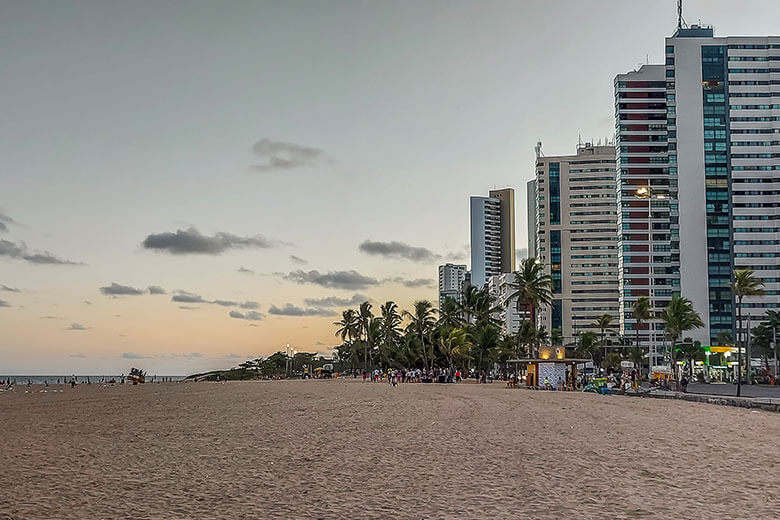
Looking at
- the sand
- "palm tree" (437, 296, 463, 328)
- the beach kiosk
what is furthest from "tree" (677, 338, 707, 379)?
the sand

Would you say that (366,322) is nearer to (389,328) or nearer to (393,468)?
(389,328)

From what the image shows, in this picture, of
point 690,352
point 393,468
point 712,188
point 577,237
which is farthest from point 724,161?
point 393,468

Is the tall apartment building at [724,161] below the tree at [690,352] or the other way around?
the other way around

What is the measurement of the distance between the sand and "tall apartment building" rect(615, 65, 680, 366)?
11162 cm

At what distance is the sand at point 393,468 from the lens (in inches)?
450

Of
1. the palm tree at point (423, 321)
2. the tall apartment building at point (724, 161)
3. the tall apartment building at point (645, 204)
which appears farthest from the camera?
the tall apartment building at point (645, 204)

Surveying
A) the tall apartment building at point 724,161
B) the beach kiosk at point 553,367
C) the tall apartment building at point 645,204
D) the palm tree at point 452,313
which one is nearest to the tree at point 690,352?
the tall apartment building at point 724,161

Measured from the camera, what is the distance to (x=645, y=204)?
137m

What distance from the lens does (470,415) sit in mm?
28438

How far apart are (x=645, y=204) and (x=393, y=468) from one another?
5119 inches

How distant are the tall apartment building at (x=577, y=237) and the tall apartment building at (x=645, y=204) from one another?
24437mm

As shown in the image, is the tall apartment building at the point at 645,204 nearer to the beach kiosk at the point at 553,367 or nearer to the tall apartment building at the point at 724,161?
the tall apartment building at the point at 724,161

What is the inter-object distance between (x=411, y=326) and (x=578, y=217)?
78448 mm

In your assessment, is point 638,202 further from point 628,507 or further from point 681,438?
point 628,507
